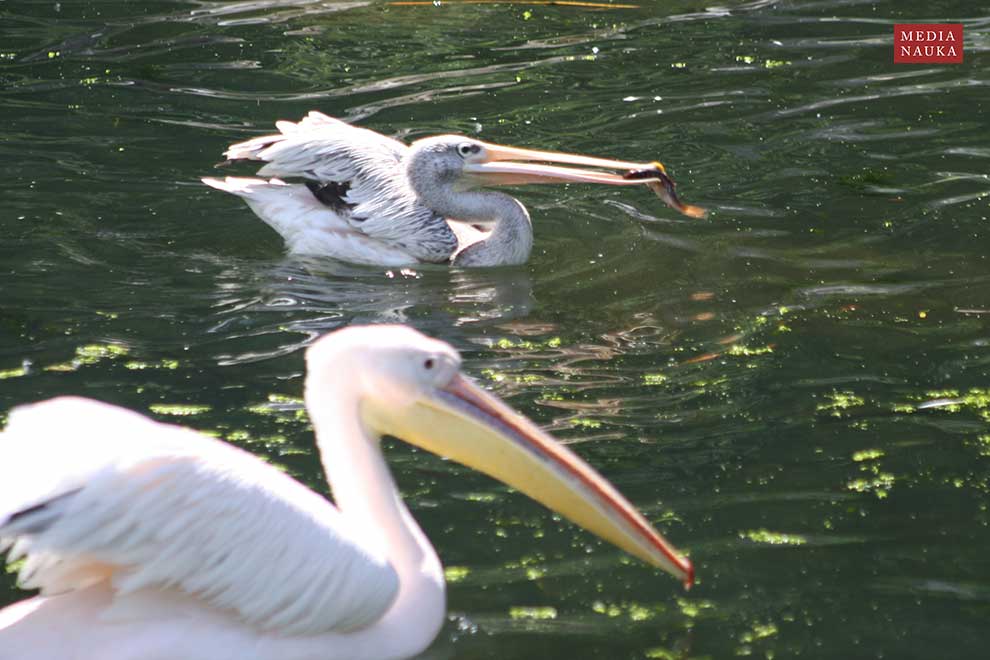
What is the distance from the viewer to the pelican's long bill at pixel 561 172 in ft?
18.3

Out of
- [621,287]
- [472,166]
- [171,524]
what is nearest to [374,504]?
[171,524]

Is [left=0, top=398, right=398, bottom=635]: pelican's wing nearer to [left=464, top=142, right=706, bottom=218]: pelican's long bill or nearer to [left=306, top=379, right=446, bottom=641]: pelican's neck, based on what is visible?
[left=306, top=379, right=446, bottom=641]: pelican's neck

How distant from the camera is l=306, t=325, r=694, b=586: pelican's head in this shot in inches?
Result: 107

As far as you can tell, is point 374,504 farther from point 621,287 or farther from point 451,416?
point 621,287

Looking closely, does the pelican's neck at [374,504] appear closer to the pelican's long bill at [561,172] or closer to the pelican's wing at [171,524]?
the pelican's wing at [171,524]

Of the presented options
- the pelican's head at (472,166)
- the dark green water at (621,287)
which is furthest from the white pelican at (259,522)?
the pelican's head at (472,166)

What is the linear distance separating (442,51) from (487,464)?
5.70 meters

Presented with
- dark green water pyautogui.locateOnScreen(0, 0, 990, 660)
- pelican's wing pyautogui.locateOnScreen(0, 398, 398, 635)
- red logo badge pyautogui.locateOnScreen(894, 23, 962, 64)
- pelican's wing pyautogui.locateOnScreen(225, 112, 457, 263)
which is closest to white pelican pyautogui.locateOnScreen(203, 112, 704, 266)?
pelican's wing pyautogui.locateOnScreen(225, 112, 457, 263)

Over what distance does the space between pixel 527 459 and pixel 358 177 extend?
3306 millimetres

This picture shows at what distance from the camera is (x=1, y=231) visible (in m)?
5.67

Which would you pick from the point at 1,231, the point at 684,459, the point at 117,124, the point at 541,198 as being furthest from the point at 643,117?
the point at 684,459

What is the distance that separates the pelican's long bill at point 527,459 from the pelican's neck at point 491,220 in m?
2.87

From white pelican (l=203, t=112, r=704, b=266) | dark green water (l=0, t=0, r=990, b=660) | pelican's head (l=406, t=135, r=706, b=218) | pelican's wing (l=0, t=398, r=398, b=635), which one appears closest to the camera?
pelican's wing (l=0, t=398, r=398, b=635)

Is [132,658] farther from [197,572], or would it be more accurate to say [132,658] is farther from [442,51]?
[442,51]
